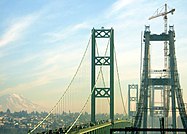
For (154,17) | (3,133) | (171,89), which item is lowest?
(3,133)

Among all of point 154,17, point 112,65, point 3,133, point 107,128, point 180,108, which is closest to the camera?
point 107,128

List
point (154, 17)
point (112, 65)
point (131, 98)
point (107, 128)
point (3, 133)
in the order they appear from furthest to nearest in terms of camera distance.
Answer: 1. point (131, 98)
2. point (154, 17)
3. point (3, 133)
4. point (112, 65)
5. point (107, 128)

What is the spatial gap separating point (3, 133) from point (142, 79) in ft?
77.5

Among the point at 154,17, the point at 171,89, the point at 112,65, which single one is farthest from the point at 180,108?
the point at 154,17

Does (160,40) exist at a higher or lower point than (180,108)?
higher

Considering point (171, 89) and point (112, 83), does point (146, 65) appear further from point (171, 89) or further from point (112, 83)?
point (112, 83)

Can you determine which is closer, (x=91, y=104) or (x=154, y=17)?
(x=91, y=104)

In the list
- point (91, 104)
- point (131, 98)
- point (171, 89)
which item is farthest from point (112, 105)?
point (131, 98)

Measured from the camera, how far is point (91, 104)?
48.0 meters

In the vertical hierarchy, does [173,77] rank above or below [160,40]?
below

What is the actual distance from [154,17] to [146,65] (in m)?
23.6

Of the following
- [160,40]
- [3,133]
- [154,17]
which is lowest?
[3,133]

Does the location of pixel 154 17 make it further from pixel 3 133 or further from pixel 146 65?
pixel 3 133

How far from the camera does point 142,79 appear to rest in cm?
5556
